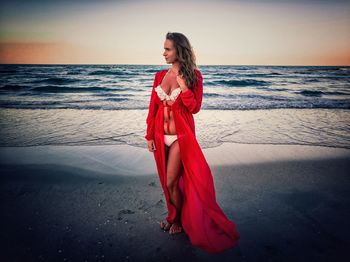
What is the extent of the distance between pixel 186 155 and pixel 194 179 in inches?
10.6

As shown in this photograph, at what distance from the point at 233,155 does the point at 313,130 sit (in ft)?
11.7

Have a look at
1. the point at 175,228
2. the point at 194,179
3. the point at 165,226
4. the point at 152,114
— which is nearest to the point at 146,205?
the point at 165,226

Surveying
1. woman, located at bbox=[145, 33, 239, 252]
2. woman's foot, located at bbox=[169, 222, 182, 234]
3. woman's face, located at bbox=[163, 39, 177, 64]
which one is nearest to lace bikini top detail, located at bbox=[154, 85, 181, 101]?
woman, located at bbox=[145, 33, 239, 252]

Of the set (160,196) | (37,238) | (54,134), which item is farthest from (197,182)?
(54,134)

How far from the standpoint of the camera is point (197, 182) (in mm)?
2430

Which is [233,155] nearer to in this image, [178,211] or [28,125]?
[178,211]

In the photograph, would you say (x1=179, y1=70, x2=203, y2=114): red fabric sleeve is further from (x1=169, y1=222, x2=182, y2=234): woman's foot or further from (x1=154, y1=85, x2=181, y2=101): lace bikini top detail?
(x1=169, y1=222, x2=182, y2=234): woman's foot

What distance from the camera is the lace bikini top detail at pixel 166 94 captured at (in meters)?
2.31

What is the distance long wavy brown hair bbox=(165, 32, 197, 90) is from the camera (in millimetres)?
2201

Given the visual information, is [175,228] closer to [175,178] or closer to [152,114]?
[175,178]

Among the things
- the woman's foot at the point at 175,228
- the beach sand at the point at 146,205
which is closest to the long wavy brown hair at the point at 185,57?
the woman's foot at the point at 175,228

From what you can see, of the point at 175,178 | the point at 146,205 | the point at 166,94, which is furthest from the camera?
the point at 146,205

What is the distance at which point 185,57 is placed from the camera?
7.38 ft

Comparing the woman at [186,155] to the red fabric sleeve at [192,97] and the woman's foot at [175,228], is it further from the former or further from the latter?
the woman's foot at [175,228]
